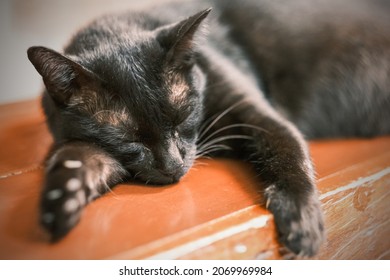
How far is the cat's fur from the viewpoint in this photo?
77cm

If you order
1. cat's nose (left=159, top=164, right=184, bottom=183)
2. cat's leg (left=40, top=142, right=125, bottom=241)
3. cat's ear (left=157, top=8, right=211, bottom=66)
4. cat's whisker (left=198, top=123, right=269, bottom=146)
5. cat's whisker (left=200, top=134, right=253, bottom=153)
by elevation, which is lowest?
cat's whisker (left=200, top=134, right=253, bottom=153)

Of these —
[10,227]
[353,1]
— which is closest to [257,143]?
[10,227]

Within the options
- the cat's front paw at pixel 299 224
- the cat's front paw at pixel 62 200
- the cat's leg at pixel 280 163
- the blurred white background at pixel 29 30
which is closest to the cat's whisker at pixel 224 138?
the cat's leg at pixel 280 163

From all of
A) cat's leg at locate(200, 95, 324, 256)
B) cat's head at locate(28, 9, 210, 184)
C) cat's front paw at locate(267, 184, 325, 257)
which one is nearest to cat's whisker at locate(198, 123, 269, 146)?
cat's leg at locate(200, 95, 324, 256)

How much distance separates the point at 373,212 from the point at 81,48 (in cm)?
77

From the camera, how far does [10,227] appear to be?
2.35ft

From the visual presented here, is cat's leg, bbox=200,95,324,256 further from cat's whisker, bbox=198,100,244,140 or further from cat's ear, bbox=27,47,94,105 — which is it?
cat's ear, bbox=27,47,94,105

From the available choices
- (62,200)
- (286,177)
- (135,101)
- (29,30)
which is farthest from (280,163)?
(29,30)

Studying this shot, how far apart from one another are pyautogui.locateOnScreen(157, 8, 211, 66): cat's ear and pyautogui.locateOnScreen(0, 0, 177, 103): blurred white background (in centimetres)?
34

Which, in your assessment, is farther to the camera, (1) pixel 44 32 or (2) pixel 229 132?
(1) pixel 44 32

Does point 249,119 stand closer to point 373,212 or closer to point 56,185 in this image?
point 373,212

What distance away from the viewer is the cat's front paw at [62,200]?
2.19 feet

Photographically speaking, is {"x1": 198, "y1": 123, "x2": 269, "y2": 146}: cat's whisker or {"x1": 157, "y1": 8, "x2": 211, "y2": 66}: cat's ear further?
{"x1": 198, "y1": 123, "x2": 269, "y2": 146}: cat's whisker

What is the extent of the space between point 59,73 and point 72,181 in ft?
0.74
